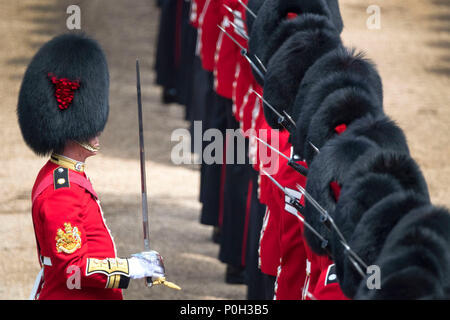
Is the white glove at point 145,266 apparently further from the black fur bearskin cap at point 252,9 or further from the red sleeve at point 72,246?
the black fur bearskin cap at point 252,9

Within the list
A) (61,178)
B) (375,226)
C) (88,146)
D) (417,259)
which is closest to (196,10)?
(88,146)

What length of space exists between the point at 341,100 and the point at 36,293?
3.42ft

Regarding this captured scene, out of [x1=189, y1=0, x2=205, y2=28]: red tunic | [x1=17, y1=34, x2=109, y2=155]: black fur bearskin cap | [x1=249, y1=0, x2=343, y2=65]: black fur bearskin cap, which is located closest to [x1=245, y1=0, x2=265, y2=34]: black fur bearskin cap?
[x1=249, y1=0, x2=343, y2=65]: black fur bearskin cap

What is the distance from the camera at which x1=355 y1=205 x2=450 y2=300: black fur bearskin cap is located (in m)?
1.82

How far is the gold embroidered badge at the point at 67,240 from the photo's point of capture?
2.53m

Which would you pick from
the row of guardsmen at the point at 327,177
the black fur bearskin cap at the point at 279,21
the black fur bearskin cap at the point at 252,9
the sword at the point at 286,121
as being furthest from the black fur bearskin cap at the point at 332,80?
the black fur bearskin cap at the point at 252,9

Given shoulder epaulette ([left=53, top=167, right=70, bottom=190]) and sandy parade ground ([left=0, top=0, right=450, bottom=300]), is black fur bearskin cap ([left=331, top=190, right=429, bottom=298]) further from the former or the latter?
shoulder epaulette ([left=53, top=167, right=70, bottom=190])

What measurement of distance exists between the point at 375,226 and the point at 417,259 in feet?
0.55

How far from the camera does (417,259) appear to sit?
6.09ft

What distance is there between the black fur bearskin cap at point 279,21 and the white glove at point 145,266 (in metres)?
A: 0.82

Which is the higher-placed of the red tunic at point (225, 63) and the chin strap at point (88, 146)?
the red tunic at point (225, 63)

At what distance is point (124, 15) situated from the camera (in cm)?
1141

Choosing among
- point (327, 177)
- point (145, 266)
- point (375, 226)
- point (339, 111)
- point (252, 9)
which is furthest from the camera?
point (252, 9)

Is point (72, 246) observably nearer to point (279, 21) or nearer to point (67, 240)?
point (67, 240)
